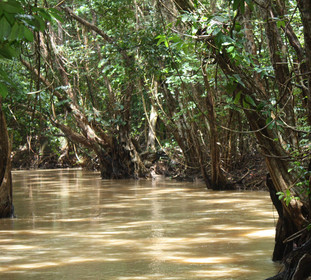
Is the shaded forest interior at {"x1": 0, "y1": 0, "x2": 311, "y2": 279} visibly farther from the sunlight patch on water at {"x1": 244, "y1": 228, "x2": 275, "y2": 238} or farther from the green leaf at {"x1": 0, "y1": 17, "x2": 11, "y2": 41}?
the sunlight patch on water at {"x1": 244, "y1": 228, "x2": 275, "y2": 238}

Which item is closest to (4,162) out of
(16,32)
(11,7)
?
(16,32)

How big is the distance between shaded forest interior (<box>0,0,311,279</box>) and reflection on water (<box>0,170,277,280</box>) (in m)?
0.83

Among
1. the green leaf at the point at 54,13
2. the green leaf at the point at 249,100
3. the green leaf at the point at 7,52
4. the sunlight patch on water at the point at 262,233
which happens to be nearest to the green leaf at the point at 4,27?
the green leaf at the point at 7,52

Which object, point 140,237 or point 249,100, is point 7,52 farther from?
point 140,237

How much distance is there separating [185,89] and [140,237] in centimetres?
377

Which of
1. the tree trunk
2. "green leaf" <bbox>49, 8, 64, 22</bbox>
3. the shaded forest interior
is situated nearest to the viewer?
"green leaf" <bbox>49, 8, 64, 22</bbox>

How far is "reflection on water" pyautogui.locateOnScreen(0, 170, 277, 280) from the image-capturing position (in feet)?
19.2

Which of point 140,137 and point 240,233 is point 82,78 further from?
point 240,233

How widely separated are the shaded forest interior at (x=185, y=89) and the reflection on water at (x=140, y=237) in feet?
2.72

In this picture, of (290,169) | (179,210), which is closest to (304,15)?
(290,169)

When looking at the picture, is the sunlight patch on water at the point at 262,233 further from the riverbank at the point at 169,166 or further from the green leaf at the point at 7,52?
the riverbank at the point at 169,166

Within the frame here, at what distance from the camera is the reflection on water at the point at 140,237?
231 inches

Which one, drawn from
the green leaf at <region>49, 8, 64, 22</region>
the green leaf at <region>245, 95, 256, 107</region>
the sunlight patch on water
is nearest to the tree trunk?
the sunlight patch on water

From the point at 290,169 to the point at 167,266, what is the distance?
5.91 feet
